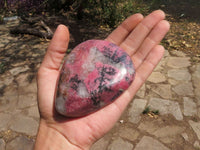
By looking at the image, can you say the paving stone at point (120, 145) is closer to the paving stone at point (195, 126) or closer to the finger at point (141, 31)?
the paving stone at point (195, 126)

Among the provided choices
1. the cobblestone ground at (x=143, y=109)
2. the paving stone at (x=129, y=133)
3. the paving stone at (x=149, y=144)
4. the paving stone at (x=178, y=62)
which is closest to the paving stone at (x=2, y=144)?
the cobblestone ground at (x=143, y=109)

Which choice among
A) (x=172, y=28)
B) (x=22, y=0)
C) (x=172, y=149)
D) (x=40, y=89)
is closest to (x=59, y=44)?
(x=40, y=89)

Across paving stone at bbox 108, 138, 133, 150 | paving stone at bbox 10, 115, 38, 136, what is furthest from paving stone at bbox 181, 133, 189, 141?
paving stone at bbox 10, 115, 38, 136

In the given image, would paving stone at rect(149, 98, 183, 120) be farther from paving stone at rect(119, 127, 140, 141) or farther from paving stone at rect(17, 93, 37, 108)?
paving stone at rect(17, 93, 37, 108)

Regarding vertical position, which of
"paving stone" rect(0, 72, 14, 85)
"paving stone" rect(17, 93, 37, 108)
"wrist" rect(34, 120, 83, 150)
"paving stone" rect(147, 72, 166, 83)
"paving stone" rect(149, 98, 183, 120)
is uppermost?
"wrist" rect(34, 120, 83, 150)

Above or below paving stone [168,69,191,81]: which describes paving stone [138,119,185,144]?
below

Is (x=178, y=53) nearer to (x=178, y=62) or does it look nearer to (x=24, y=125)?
(x=178, y=62)

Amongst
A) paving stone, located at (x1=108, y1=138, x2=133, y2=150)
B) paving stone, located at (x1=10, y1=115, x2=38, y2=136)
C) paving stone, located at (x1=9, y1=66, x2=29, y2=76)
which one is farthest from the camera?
paving stone, located at (x1=9, y1=66, x2=29, y2=76)

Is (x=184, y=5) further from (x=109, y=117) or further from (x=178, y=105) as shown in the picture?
(x=109, y=117)
